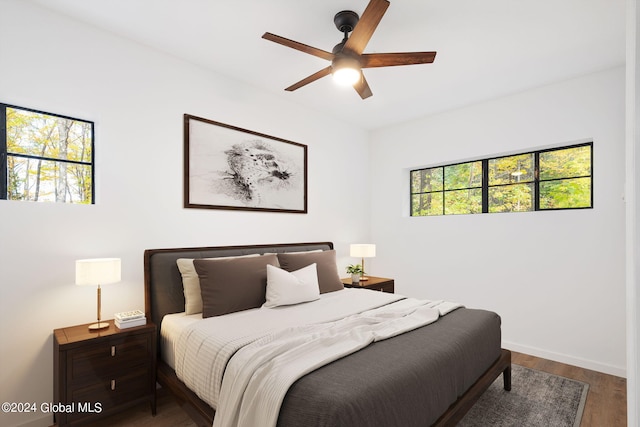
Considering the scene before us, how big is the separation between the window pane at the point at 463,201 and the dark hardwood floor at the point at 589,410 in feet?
6.18

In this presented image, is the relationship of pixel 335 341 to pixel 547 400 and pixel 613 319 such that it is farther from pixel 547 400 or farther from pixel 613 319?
pixel 613 319

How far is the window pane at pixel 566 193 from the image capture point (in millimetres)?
3312

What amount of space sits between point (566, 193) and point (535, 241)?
58 cm

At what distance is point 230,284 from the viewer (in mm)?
2615

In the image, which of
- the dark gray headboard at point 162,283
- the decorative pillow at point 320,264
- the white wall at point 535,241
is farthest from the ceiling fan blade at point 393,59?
the dark gray headboard at point 162,283

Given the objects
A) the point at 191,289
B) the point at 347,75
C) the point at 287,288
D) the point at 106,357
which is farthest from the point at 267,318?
the point at 347,75

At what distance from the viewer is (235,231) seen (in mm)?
3369

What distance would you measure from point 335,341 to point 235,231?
72.8 inches

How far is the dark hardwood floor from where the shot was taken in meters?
2.27

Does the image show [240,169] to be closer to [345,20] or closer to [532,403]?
[345,20]

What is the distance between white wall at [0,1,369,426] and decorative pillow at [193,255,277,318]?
56 cm

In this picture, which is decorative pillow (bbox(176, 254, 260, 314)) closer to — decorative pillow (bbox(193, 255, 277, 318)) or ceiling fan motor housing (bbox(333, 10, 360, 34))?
decorative pillow (bbox(193, 255, 277, 318))

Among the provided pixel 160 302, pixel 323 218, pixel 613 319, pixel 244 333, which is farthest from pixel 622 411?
pixel 160 302

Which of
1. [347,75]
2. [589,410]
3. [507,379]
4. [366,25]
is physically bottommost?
[589,410]
